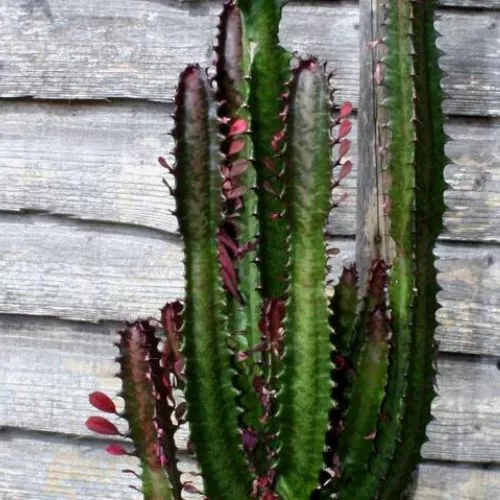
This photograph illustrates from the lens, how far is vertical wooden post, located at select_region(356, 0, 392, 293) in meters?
1.72

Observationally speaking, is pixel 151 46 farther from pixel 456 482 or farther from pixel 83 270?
pixel 456 482

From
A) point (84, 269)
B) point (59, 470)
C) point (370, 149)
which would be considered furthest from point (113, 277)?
point (370, 149)

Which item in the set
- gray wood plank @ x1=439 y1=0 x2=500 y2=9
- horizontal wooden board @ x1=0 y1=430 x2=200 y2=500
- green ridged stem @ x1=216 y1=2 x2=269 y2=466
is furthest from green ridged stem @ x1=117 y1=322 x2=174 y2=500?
gray wood plank @ x1=439 y1=0 x2=500 y2=9

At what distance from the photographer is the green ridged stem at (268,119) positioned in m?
1.31

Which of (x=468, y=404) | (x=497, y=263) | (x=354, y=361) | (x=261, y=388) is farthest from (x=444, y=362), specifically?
(x=261, y=388)

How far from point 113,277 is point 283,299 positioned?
657 millimetres

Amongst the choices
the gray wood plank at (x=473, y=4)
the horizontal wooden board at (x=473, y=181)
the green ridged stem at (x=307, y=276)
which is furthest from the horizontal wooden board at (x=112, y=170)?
the green ridged stem at (x=307, y=276)

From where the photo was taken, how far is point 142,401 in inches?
52.7

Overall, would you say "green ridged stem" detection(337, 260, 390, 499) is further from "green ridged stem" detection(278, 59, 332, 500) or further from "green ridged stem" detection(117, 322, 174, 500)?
"green ridged stem" detection(117, 322, 174, 500)

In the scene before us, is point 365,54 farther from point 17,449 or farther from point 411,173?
point 17,449

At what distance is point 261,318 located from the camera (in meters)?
1.31

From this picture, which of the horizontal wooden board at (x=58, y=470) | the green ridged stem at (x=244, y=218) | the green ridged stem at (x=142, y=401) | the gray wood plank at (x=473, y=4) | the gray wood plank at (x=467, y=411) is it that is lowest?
the horizontal wooden board at (x=58, y=470)

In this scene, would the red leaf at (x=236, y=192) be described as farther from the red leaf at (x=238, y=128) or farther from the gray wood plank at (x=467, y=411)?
the gray wood plank at (x=467, y=411)

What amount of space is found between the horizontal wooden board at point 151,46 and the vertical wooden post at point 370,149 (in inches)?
1.8
